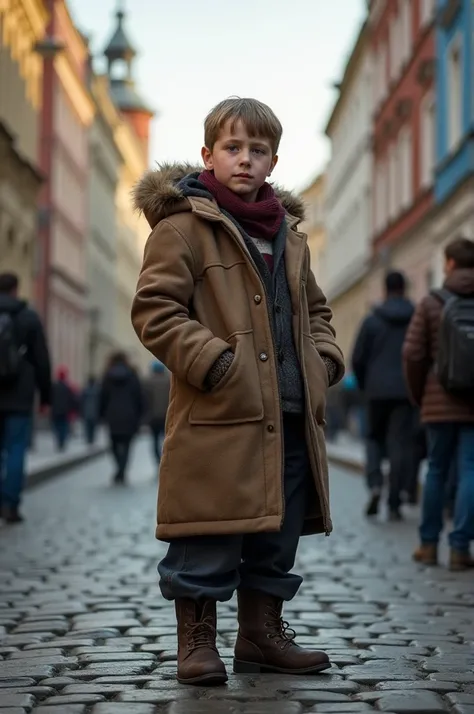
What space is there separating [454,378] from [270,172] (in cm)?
352

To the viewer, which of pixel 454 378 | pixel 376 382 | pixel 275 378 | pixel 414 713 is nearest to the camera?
pixel 414 713

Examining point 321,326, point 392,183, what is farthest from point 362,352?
point 392,183

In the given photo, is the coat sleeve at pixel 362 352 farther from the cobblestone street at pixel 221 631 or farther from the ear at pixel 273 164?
the ear at pixel 273 164

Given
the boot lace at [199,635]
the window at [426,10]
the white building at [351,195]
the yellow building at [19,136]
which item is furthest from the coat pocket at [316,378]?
the white building at [351,195]

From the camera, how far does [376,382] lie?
12.2 metres

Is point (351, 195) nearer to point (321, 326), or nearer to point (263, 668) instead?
point (321, 326)

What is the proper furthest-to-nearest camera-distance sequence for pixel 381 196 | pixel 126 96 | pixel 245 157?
pixel 126 96 < pixel 381 196 < pixel 245 157

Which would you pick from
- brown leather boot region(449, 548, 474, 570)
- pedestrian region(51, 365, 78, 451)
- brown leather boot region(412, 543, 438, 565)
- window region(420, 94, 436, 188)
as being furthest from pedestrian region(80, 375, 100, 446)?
brown leather boot region(449, 548, 474, 570)

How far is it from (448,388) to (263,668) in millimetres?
3545

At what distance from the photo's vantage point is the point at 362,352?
12.5 meters

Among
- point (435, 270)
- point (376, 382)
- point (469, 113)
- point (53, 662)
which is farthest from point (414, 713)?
point (435, 270)

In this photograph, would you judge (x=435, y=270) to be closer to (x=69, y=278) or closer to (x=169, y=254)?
(x=169, y=254)

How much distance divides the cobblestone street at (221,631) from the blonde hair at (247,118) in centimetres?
168

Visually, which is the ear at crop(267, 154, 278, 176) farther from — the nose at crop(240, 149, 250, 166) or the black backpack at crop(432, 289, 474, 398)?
the black backpack at crop(432, 289, 474, 398)
